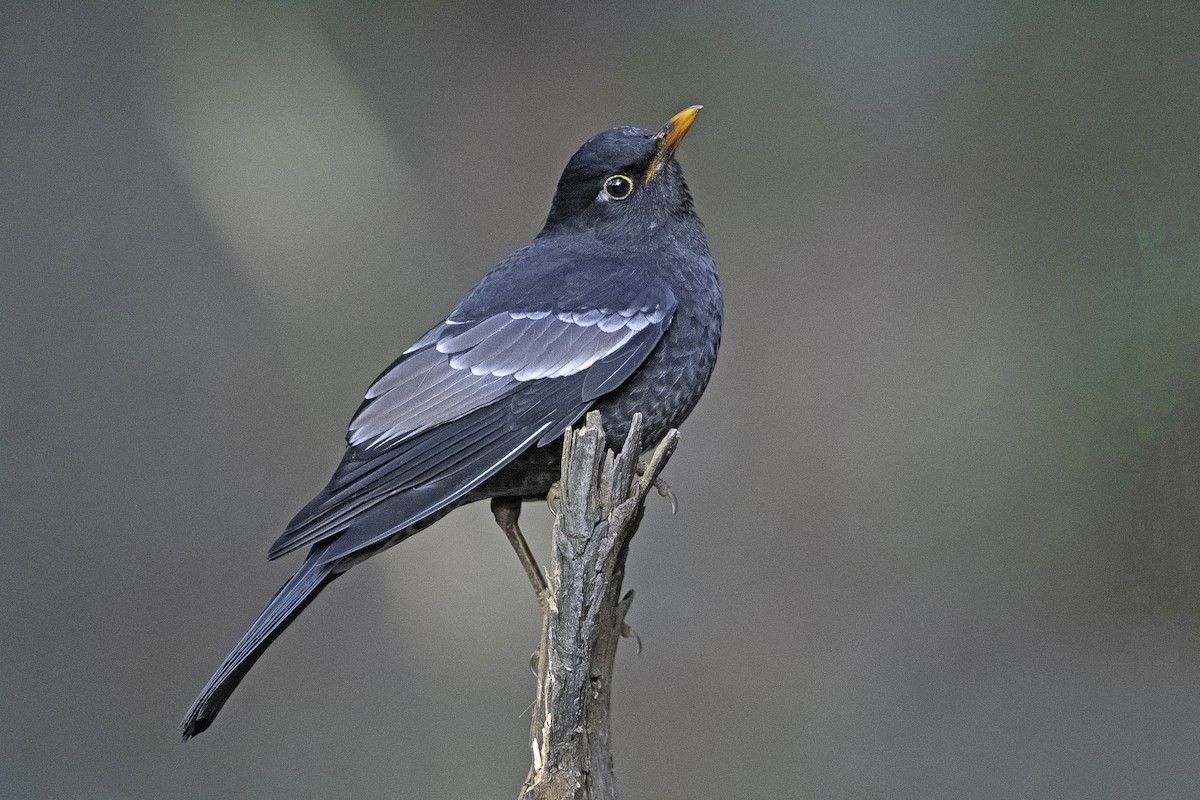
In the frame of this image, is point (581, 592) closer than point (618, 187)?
Yes

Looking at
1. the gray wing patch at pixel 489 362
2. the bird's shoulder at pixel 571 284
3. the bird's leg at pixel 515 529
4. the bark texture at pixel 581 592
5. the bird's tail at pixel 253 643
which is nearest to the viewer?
the bark texture at pixel 581 592

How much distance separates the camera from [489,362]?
3654 millimetres

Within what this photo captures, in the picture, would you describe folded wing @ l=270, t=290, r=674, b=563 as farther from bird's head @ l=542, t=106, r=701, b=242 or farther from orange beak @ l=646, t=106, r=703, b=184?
orange beak @ l=646, t=106, r=703, b=184

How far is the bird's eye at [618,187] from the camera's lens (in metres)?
4.05

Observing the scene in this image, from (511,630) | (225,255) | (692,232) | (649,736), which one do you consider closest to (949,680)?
(649,736)

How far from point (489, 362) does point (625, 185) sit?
2.96 ft

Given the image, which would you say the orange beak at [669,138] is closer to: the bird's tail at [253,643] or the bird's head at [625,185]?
the bird's head at [625,185]

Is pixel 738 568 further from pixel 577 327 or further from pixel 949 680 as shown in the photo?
pixel 577 327

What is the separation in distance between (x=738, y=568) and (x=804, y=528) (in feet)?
1.43

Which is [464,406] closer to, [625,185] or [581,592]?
[581,592]

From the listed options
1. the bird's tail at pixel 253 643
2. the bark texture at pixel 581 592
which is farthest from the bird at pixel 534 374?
the bark texture at pixel 581 592

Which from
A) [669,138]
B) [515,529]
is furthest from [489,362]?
[669,138]

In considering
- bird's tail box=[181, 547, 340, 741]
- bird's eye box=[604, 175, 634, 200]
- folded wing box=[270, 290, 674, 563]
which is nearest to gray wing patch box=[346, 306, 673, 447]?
folded wing box=[270, 290, 674, 563]

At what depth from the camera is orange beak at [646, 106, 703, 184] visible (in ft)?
12.9
